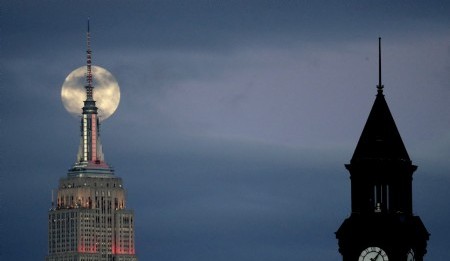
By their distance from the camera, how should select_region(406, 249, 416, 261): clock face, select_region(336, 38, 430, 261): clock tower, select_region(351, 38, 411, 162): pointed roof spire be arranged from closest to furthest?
select_region(406, 249, 416, 261): clock face → select_region(336, 38, 430, 261): clock tower → select_region(351, 38, 411, 162): pointed roof spire

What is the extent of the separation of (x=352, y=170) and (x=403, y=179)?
134 inches

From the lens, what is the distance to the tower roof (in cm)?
16584

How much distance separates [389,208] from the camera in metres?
166

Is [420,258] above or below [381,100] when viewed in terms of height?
below

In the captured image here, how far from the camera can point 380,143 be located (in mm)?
166250

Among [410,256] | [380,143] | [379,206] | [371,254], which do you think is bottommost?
[410,256]

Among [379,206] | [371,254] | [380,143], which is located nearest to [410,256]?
[371,254]

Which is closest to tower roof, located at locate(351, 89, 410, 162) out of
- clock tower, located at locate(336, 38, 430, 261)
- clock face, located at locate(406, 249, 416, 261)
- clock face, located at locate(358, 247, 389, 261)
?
clock tower, located at locate(336, 38, 430, 261)

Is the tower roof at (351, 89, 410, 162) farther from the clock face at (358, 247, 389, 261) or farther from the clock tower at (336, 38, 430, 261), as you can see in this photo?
the clock face at (358, 247, 389, 261)

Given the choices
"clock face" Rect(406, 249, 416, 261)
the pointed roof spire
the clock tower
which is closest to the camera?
"clock face" Rect(406, 249, 416, 261)

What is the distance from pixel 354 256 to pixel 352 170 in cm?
567

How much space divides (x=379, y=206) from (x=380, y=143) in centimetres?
417

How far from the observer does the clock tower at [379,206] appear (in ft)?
543

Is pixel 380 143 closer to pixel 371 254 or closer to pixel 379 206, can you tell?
pixel 379 206
